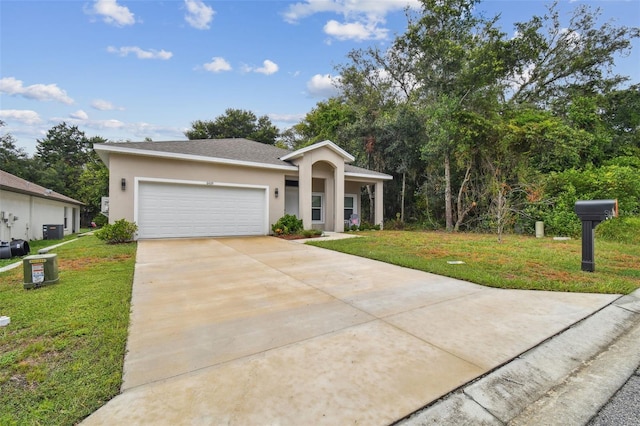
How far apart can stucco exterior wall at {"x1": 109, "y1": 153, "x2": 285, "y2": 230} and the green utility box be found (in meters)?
5.54

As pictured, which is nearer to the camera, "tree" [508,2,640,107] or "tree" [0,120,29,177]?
"tree" [508,2,640,107]

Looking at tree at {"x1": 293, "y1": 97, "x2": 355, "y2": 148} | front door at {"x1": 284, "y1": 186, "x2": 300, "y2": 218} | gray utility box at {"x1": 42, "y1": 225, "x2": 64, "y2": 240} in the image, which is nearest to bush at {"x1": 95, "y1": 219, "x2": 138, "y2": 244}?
front door at {"x1": 284, "y1": 186, "x2": 300, "y2": 218}

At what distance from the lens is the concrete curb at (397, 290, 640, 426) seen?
1.85m

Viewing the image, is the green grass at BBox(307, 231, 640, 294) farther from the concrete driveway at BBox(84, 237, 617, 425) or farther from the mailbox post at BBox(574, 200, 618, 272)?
the concrete driveway at BBox(84, 237, 617, 425)

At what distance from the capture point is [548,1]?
55.0 ft

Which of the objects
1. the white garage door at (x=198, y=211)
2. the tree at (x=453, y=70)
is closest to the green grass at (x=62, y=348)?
the white garage door at (x=198, y=211)

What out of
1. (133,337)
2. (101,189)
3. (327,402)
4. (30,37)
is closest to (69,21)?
(30,37)

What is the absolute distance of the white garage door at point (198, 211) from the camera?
1031 centimetres

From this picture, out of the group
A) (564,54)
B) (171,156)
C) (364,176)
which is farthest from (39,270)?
(564,54)

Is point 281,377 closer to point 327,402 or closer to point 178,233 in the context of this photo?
point 327,402

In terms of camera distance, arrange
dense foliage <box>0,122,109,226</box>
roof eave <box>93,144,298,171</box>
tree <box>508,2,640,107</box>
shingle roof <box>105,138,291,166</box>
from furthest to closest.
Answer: dense foliage <box>0,122,109,226</box>
tree <box>508,2,640,107</box>
shingle roof <box>105,138,291,166</box>
roof eave <box>93,144,298,171</box>

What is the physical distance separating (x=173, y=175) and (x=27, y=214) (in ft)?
28.9

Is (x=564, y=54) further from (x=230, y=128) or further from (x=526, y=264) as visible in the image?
(x=230, y=128)

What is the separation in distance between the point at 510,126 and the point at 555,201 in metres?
3.78
